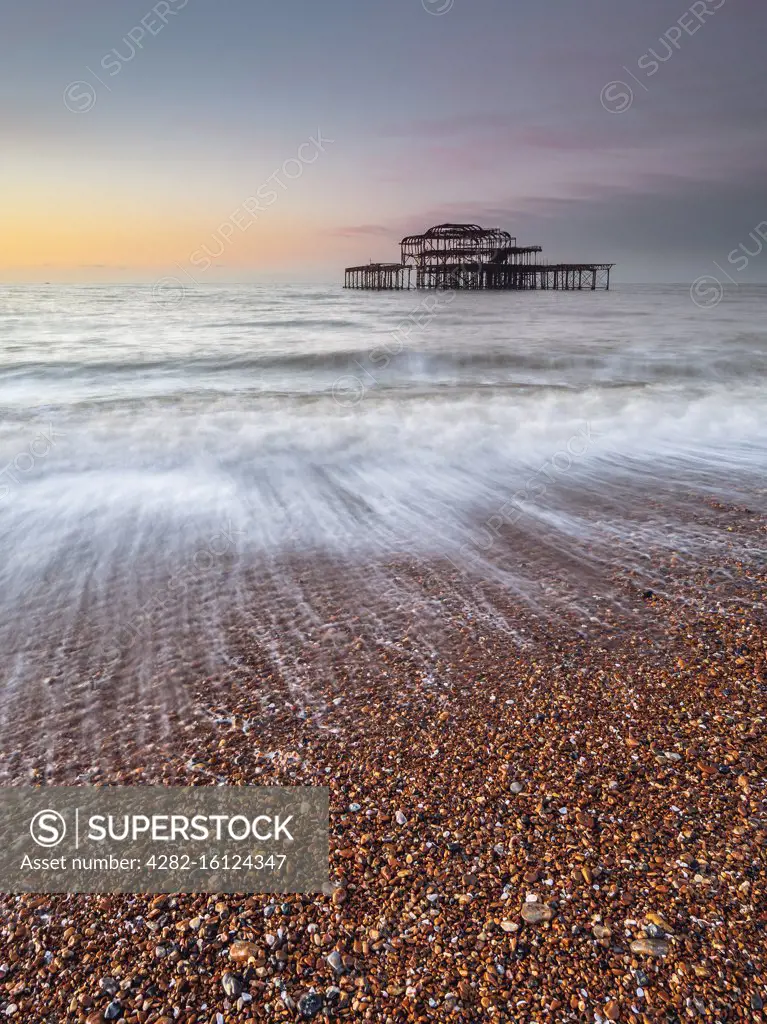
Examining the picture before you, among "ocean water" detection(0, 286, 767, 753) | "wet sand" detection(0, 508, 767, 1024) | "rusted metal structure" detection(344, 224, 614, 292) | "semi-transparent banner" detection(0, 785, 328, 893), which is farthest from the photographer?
"rusted metal structure" detection(344, 224, 614, 292)

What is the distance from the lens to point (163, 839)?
8.28ft

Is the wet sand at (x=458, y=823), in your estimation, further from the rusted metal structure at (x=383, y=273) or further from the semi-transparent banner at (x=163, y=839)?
the rusted metal structure at (x=383, y=273)

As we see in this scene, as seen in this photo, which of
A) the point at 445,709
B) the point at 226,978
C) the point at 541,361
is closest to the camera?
the point at 226,978

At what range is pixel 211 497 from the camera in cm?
689

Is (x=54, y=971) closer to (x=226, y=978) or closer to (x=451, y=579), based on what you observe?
(x=226, y=978)

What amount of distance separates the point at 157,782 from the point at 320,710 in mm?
830

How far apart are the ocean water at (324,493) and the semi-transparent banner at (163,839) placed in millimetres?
924

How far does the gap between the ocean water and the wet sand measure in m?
0.46

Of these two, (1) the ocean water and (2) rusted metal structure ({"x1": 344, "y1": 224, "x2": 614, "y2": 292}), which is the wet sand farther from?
(2) rusted metal structure ({"x1": 344, "y1": 224, "x2": 614, "y2": 292})

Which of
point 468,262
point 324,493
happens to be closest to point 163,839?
point 324,493

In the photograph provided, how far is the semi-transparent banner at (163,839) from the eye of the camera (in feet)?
7.64

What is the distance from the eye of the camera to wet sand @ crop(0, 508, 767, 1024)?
75.5 inches

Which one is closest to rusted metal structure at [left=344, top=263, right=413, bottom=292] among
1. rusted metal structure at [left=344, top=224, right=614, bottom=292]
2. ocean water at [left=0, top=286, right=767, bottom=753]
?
rusted metal structure at [left=344, top=224, right=614, bottom=292]

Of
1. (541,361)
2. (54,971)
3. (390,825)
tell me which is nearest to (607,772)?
(390,825)
